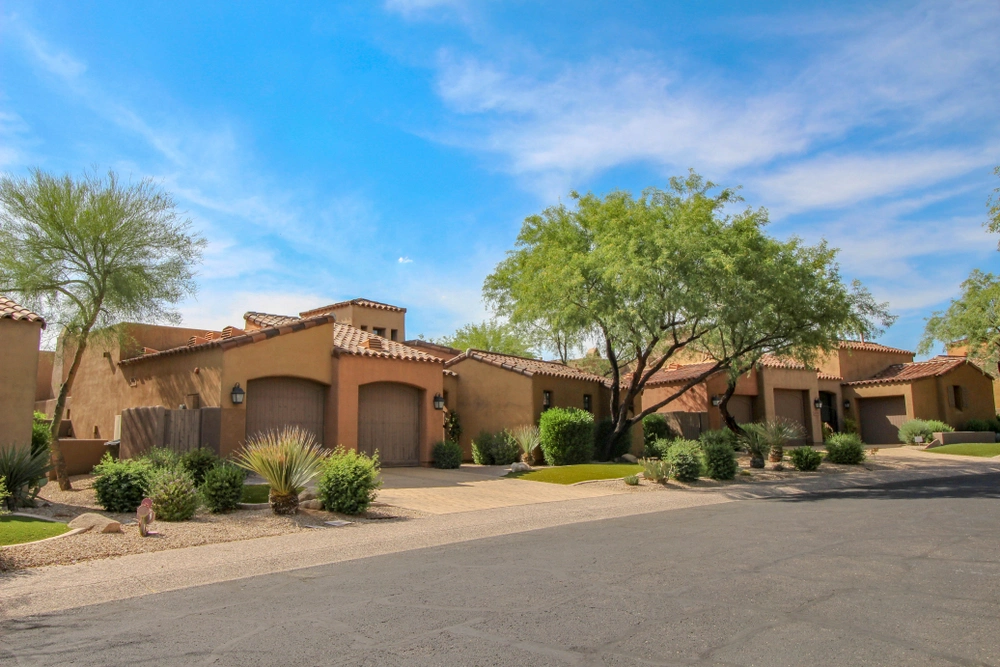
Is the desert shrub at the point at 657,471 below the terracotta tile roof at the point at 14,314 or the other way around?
below

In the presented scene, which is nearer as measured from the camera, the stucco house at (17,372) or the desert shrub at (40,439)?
the stucco house at (17,372)

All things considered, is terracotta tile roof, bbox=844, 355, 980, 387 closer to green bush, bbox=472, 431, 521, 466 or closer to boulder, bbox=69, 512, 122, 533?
green bush, bbox=472, 431, 521, 466

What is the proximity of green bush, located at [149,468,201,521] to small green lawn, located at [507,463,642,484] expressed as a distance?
31.9ft

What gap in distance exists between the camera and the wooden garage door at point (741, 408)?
33594 millimetres

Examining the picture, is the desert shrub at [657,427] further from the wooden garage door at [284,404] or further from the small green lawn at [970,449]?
the wooden garage door at [284,404]

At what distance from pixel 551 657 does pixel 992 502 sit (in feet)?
40.8

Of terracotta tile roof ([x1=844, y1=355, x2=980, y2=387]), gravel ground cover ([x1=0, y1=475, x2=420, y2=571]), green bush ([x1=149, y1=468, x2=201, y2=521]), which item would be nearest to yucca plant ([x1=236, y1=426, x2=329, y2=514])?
gravel ground cover ([x1=0, y1=475, x2=420, y2=571])

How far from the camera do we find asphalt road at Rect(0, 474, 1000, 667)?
500 centimetres

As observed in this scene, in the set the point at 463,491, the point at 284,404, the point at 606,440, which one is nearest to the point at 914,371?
the point at 606,440

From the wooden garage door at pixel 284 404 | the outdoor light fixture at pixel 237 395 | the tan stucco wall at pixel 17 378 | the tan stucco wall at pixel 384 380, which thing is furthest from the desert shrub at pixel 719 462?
the tan stucco wall at pixel 17 378

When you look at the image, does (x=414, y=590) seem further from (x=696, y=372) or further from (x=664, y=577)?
(x=696, y=372)

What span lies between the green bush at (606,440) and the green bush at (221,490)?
1509 centimetres

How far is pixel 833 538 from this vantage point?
961 centimetres

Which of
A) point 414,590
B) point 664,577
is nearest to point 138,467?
point 414,590
